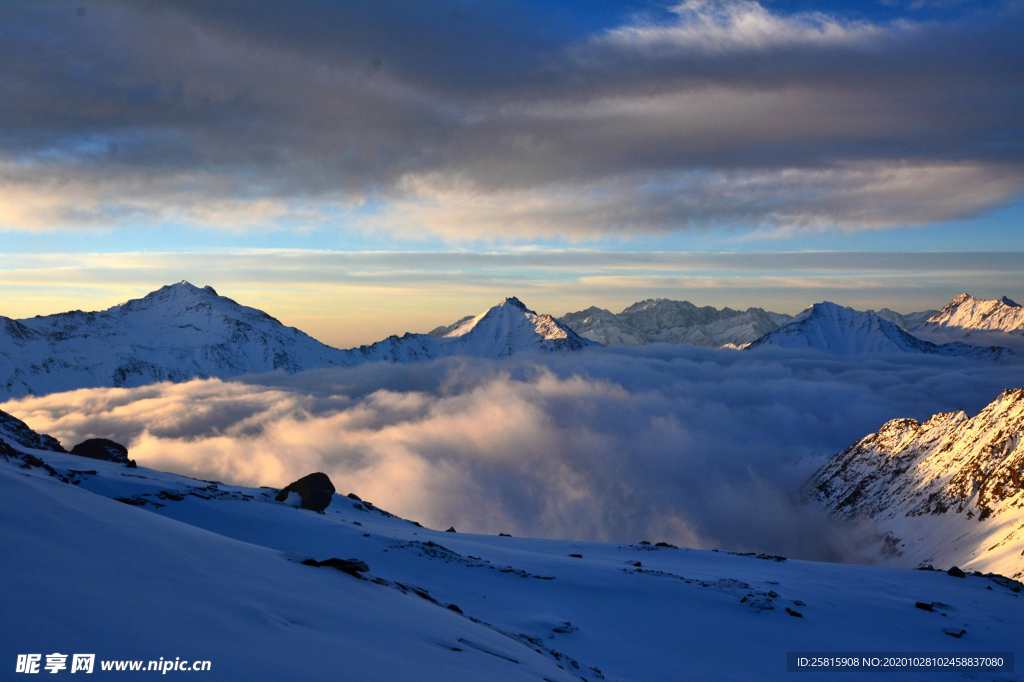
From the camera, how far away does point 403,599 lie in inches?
664

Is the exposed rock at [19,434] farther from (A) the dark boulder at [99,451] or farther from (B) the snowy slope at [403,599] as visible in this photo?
(B) the snowy slope at [403,599]

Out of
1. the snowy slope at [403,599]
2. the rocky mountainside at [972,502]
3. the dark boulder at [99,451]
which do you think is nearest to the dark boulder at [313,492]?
the snowy slope at [403,599]

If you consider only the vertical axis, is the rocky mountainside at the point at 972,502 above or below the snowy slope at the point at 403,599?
below

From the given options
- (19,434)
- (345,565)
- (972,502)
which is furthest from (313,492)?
(972,502)

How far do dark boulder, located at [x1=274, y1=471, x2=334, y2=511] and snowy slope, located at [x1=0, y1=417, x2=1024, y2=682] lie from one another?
122 inches

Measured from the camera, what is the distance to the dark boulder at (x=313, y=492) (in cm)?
5106

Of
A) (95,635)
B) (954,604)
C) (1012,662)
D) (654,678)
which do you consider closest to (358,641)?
(95,635)

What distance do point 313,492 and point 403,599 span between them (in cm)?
3887

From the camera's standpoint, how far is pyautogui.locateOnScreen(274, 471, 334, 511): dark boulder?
168 feet

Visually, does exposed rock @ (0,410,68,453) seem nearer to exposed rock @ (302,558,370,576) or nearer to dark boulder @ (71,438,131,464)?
dark boulder @ (71,438,131,464)

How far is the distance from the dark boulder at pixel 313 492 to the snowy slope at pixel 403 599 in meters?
3.10

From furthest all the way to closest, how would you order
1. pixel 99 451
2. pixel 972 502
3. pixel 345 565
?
pixel 972 502
pixel 99 451
pixel 345 565

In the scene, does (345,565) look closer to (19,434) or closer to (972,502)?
(19,434)

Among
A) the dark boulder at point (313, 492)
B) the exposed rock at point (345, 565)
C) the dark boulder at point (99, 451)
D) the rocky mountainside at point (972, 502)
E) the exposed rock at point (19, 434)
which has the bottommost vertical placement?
the rocky mountainside at point (972, 502)
